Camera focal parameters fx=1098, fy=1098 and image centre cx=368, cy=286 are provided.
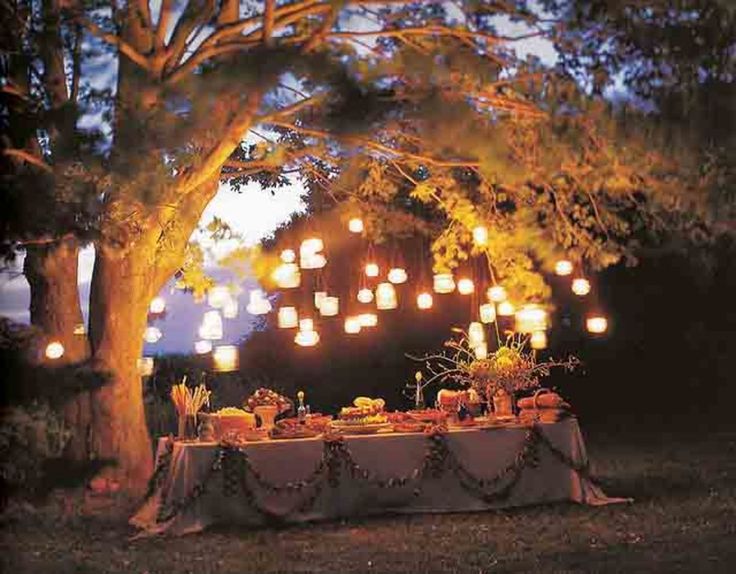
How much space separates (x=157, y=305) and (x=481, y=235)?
11.0ft

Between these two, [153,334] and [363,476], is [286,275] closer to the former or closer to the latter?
[363,476]

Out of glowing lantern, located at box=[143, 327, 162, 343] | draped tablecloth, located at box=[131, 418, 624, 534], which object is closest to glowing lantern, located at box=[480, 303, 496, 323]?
draped tablecloth, located at box=[131, 418, 624, 534]

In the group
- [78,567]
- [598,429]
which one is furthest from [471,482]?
[598,429]

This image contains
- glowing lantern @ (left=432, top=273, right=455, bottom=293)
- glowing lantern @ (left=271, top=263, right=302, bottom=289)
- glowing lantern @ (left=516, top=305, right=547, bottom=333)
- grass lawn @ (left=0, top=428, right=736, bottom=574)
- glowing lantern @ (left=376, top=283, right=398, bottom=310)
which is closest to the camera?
grass lawn @ (left=0, top=428, right=736, bottom=574)

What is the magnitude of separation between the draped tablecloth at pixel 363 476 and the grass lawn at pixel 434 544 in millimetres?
125

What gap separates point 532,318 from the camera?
6.85 m

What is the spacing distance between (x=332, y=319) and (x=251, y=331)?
5.47 feet

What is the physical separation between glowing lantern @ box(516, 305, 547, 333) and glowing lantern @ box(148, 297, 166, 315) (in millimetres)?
3378

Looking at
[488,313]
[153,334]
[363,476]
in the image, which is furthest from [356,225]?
[153,334]

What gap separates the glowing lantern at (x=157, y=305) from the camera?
9116mm

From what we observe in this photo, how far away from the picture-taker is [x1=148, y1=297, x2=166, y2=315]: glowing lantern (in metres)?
9.12

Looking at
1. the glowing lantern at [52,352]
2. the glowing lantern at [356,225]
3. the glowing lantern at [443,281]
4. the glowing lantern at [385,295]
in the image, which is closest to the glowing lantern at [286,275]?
the glowing lantern at [356,225]

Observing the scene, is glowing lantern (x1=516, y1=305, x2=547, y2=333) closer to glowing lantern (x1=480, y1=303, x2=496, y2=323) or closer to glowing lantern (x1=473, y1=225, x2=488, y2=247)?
glowing lantern (x1=473, y1=225, x2=488, y2=247)

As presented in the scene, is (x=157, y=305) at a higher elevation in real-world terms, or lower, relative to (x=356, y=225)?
lower
